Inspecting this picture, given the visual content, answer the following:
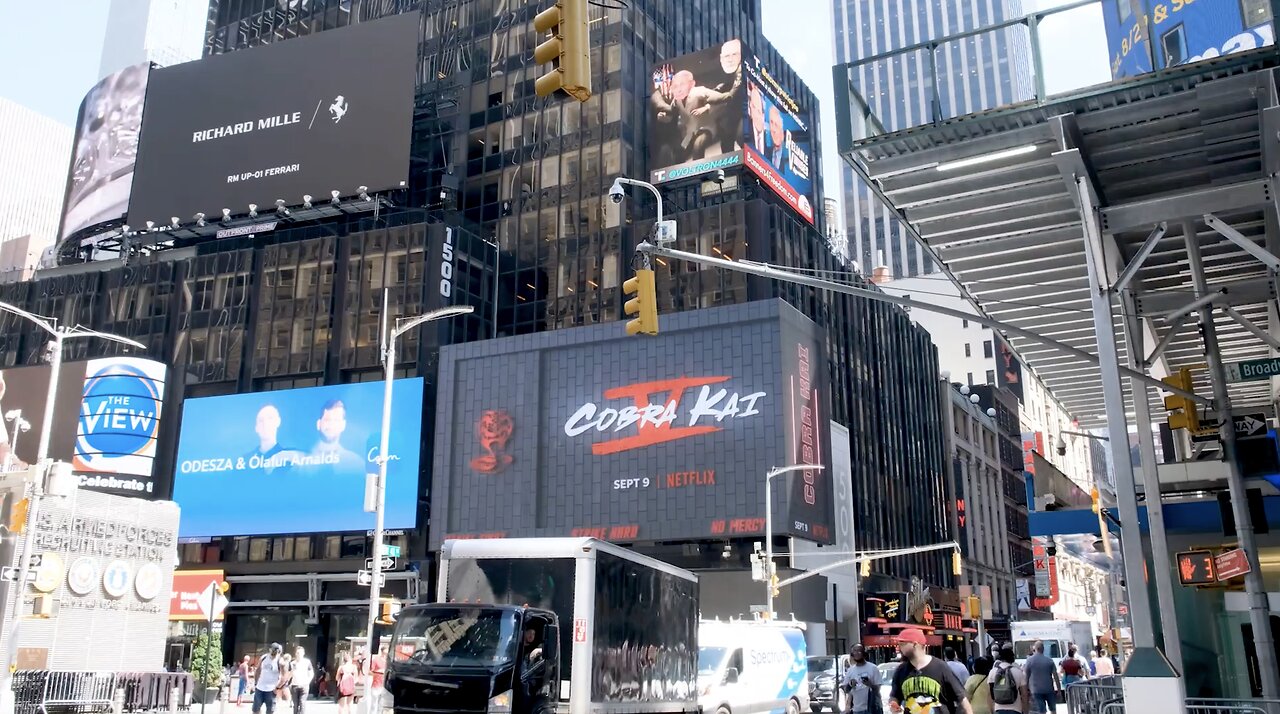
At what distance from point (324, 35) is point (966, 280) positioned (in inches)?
2520

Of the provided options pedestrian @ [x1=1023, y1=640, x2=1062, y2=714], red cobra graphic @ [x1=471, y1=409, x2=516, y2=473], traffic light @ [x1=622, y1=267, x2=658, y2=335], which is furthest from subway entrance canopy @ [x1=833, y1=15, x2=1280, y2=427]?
red cobra graphic @ [x1=471, y1=409, x2=516, y2=473]

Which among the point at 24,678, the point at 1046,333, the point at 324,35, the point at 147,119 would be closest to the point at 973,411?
the point at 324,35

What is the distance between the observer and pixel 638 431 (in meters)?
59.7

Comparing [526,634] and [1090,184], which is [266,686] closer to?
[526,634]

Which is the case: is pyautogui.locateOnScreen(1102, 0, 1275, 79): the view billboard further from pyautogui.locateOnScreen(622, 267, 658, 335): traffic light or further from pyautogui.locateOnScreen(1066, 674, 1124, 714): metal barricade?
pyautogui.locateOnScreen(1066, 674, 1124, 714): metal barricade

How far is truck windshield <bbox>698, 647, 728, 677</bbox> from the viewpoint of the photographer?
24781 millimetres

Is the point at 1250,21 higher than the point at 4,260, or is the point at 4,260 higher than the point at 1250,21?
the point at 4,260

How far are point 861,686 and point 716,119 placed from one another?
56.4m

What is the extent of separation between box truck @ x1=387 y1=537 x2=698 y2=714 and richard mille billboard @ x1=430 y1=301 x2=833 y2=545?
3880 centimetres

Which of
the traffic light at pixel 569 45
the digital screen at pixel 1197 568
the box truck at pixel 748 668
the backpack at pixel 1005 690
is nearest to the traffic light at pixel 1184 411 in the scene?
the digital screen at pixel 1197 568

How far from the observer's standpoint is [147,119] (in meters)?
77.6

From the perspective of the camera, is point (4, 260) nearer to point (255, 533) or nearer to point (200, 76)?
point (200, 76)

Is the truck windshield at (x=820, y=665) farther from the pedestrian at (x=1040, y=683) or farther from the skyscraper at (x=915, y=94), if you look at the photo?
the skyscraper at (x=915, y=94)

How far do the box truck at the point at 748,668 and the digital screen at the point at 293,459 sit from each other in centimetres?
3794
